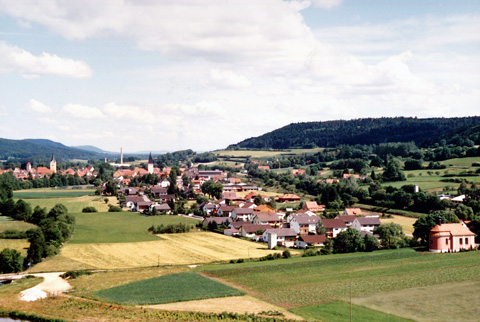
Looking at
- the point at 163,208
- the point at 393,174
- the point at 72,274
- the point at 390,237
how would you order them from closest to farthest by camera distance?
the point at 72,274
the point at 390,237
the point at 163,208
the point at 393,174

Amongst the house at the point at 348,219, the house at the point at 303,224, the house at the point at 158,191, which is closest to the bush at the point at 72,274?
the house at the point at 303,224

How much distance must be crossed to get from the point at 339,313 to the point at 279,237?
32.4m

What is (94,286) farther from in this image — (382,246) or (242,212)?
(242,212)

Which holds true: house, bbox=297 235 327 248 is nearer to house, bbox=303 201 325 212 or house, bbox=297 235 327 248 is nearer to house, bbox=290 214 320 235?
house, bbox=290 214 320 235

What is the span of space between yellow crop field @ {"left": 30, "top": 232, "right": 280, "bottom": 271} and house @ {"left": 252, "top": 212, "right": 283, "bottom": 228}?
9703 millimetres

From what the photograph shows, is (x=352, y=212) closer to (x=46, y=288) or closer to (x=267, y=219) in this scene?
(x=267, y=219)

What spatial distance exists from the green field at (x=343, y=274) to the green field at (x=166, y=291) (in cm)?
230

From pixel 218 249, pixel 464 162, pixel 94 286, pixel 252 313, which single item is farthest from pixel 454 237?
pixel 464 162

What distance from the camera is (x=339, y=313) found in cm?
3491

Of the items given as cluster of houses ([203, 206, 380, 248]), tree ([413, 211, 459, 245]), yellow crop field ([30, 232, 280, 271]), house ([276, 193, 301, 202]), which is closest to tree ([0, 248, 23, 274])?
yellow crop field ([30, 232, 280, 271])

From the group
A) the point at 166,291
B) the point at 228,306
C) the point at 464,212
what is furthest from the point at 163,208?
the point at 228,306

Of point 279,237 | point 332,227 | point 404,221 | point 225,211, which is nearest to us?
point 279,237

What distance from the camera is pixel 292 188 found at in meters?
118

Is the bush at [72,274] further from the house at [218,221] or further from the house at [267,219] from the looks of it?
the house at [267,219]
